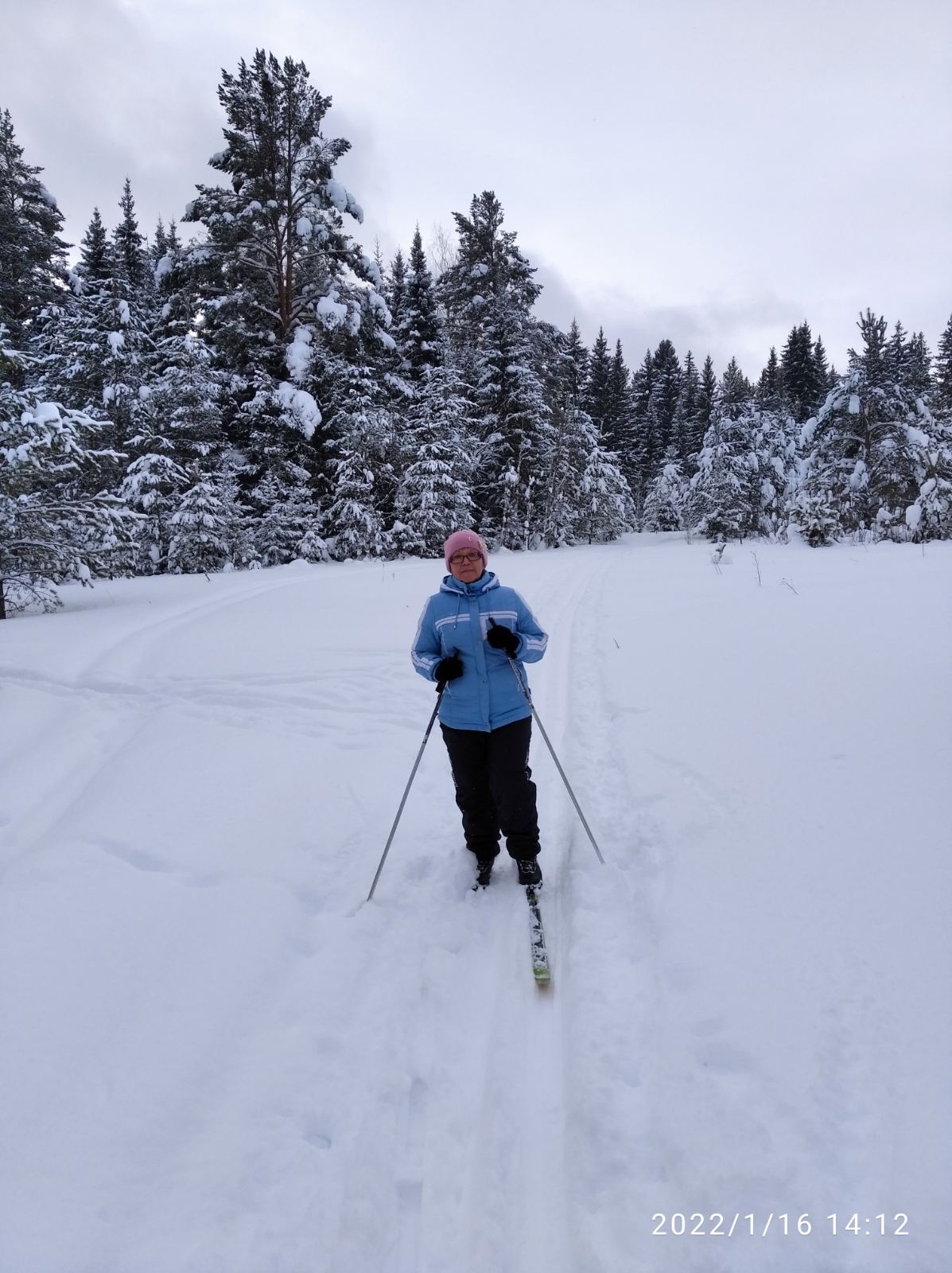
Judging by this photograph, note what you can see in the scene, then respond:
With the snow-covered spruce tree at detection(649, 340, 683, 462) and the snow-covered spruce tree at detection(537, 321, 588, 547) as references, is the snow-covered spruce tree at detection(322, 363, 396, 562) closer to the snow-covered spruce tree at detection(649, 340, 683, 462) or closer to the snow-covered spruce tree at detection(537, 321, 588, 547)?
the snow-covered spruce tree at detection(537, 321, 588, 547)

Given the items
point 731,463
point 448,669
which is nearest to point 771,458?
point 731,463

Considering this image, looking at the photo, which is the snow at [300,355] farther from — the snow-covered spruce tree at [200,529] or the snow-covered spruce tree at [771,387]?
the snow-covered spruce tree at [771,387]

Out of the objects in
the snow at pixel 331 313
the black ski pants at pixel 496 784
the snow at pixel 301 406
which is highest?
the snow at pixel 331 313

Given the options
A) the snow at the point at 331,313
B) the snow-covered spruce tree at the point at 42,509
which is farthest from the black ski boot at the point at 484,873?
the snow at the point at 331,313

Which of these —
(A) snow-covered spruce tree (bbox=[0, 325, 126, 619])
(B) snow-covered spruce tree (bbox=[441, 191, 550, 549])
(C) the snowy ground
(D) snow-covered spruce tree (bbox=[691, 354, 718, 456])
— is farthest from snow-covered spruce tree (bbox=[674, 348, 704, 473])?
(C) the snowy ground

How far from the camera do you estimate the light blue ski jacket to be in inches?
127

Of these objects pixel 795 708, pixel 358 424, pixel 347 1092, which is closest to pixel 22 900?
pixel 347 1092

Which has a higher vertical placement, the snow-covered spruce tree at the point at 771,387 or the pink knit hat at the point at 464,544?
the snow-covered spruce tree at the point at 771,387

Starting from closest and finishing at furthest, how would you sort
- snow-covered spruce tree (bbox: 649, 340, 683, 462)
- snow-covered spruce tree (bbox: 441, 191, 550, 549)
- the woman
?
1. the woman
2. snow-covered spruce tree (bbox: 441, 191, 550, 549)
3. snow-covered spruce tree (bbox: 649, 340, 683, 462)

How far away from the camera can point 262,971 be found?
2.75 meters

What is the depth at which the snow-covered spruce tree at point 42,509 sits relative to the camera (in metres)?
8.80

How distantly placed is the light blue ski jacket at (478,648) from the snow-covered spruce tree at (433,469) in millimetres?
17195

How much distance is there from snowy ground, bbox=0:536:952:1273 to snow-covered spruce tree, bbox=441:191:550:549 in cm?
2131

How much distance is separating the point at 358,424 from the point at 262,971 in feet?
58.1
